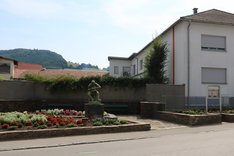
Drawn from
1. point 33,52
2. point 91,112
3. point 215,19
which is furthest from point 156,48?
point 33,52

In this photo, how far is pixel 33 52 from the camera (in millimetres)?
140000

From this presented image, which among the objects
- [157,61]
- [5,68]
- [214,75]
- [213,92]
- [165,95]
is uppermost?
[5,68]

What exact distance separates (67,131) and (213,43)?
1910 centimetres

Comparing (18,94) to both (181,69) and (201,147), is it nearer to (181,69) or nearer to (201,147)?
(181,69)

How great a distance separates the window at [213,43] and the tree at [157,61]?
3.53 meters

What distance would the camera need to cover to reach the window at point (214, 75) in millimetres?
29533

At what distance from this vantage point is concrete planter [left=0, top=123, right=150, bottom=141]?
13523mm

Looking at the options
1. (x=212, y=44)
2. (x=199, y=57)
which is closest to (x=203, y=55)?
(x=199, y=57)

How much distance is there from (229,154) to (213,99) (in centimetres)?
2040

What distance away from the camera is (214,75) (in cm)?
2978

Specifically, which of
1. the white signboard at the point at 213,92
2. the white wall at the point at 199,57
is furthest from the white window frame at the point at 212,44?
the white signboard at the point at 213,92

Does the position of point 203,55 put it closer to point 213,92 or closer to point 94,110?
point 213,92

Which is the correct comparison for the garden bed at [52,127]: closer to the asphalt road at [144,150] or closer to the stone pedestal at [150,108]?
the asphalt road at [144,150]

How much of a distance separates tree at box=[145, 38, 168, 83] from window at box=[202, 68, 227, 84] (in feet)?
11.6
